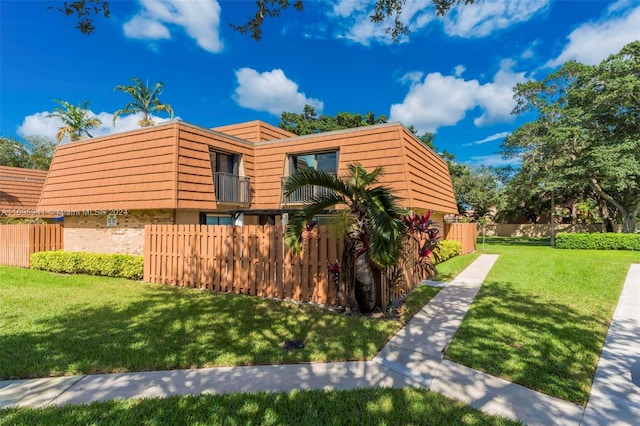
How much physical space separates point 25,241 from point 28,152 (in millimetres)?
38515

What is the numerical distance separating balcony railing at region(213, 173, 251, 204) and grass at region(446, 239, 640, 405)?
9523mm

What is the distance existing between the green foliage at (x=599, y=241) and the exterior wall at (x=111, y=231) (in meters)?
24.0

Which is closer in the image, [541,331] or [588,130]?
[541,331]

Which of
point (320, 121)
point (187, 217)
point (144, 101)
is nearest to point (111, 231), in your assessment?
point (187, 217)

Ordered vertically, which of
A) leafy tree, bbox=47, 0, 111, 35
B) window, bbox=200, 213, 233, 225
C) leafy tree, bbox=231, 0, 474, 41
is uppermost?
leafy tree, bbox=231, 0, 474, 41

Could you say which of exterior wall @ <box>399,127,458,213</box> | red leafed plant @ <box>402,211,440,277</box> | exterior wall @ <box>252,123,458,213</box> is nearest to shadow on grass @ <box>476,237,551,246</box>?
exterior wall @ <box>399,127,458,213</box>

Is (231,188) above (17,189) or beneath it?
beneath

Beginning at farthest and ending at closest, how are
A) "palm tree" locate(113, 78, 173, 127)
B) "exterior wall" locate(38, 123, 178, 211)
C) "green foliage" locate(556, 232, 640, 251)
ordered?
1. "palm tree" locate(113, 78, 173, 127)
2. "green foliage" locate(556, 232, 640, 251)
3. "exterior wall" locate(38, 123, 178, 211)

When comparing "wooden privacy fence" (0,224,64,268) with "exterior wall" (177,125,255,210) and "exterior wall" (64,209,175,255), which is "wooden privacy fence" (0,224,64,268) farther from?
"exterior wall" (177,125,255,210)

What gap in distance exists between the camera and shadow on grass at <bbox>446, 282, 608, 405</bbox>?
3.82m

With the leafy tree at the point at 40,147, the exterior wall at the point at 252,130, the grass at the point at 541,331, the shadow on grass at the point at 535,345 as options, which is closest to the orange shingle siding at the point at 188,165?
the exterior wall at the point at 252,130

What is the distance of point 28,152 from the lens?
132 ft

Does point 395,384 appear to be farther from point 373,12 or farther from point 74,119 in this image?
point 74,119

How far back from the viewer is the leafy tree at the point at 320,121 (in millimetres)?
36469
